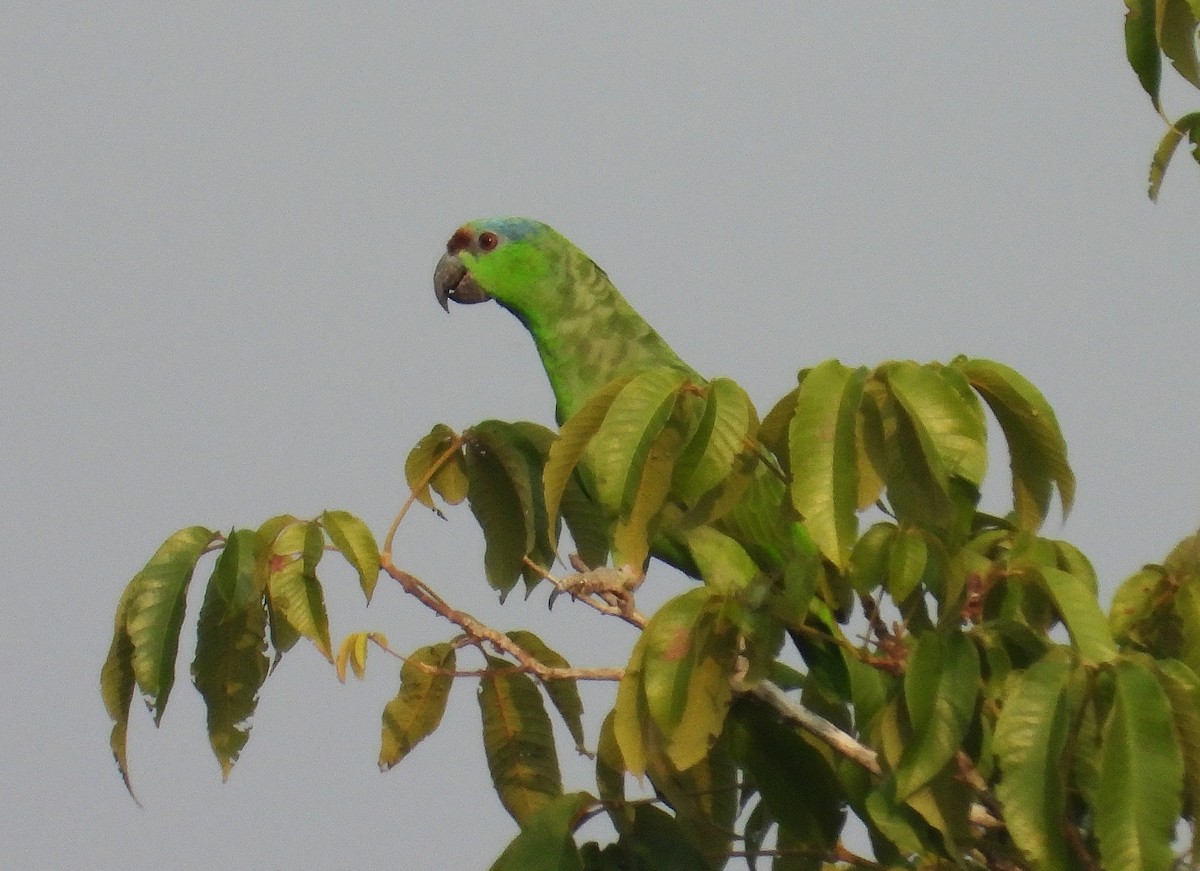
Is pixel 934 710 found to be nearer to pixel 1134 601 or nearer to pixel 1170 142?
pixel 1134 601

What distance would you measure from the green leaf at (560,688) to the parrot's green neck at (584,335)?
5.06ft

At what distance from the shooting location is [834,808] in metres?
2.50

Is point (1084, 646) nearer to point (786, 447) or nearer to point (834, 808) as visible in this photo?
point (786, 447)

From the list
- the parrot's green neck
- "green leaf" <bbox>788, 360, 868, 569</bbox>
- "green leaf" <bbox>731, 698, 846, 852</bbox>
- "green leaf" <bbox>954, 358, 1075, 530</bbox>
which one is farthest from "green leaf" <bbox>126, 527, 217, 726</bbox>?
the parrot's green neck

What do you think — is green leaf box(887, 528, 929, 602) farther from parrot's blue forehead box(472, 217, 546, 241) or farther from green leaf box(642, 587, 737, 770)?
parrot's blue forehead box(472, 217, 546, 241)

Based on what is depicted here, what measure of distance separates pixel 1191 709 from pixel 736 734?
0.86 metres

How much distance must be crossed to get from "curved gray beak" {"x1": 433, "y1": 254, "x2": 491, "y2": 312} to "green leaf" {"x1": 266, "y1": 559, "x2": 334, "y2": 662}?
2.60 meters

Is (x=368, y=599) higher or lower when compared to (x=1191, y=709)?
higher

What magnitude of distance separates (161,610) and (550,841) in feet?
2.39

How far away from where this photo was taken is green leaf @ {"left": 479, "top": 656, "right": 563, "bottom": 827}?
2.72 m

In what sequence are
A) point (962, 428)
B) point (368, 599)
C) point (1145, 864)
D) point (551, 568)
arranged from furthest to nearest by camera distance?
1. point (551, 568)
2. point (368, 599)
3. point (962, 428)
4. point (1145, 864)

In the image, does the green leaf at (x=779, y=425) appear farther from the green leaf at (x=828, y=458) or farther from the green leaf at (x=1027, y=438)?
the green leaf at (x=1027, y=438)

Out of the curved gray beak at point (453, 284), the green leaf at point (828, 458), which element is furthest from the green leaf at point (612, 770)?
the curved gray beak at point (453, 284)

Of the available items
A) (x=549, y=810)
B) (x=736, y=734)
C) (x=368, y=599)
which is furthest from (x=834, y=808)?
(x=368, y=599)
